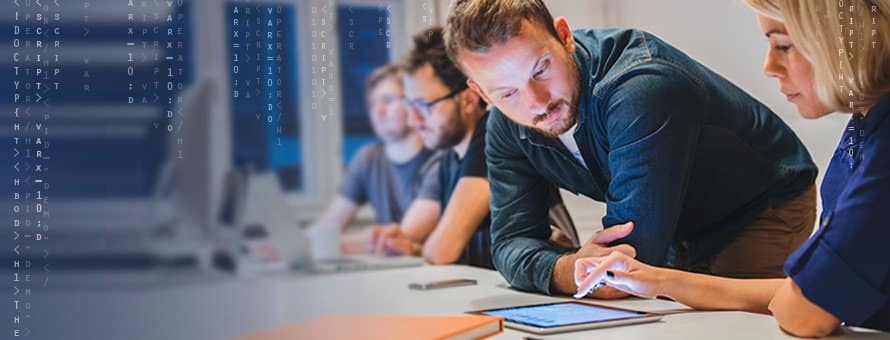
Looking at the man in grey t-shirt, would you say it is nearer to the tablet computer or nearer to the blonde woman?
the tablet computer

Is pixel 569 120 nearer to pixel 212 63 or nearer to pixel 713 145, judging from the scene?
pixel 713 145

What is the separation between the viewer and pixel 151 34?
114 cm

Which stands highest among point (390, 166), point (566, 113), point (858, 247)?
point (566, 113)

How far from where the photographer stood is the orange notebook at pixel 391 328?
109cm

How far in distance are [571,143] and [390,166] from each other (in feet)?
4.27

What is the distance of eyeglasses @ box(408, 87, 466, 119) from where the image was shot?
2.42 metres

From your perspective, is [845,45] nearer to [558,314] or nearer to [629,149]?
[629,149]

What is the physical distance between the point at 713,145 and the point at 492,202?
442 mm

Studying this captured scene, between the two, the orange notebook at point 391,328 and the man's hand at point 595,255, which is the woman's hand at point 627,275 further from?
the orange notebook at point 391,328

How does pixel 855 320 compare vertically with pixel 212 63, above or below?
below

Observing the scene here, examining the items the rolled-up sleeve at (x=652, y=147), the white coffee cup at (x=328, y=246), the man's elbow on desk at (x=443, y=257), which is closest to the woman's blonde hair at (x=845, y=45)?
the rolled-up sleeve at (x=652, y=147)

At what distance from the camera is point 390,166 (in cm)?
281

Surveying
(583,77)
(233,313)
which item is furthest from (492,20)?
(233,313)

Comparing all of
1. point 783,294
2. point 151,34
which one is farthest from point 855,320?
point 151,34
